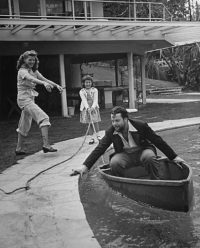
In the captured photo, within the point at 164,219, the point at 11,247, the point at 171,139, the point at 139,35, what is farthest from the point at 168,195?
the point at 139,35

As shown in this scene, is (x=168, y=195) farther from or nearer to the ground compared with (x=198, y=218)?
farther from the ground

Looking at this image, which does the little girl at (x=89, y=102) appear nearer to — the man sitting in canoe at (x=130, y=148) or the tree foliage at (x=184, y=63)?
the man sitting in canoe at (x=130, y=148)

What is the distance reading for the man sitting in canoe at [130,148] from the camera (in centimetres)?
538

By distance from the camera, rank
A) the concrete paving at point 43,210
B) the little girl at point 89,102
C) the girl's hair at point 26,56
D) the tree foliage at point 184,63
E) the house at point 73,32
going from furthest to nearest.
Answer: the tree foliage at point 184,63, the house at point 73,32, the little girl at point 89,102, the girl's hair at point 26,56, the concrete paving at point 43,210

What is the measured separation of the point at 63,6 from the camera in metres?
19.7

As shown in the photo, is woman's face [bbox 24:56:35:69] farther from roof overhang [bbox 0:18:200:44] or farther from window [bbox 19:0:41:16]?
window [bbox 19:0:41:16]

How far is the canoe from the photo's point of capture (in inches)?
178

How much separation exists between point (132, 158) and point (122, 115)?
2.14 feet

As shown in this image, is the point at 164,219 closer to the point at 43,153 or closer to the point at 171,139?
the point at 43,153

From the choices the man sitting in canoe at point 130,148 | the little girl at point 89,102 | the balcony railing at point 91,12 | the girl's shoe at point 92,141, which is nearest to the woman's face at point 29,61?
the little girl at point 89,102

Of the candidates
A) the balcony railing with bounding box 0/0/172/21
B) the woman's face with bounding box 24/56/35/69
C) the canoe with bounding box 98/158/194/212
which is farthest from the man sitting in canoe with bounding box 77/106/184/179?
the balcony railing with bounding box 0/0/172/21

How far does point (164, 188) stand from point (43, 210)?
1.53 meters

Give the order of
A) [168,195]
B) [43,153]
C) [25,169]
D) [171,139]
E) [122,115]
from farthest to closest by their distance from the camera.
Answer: [171,139]
[43,153]
[25,169]
[122,115]
[168,195]

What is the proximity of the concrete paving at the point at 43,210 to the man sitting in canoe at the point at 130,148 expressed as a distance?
59 centimetres
